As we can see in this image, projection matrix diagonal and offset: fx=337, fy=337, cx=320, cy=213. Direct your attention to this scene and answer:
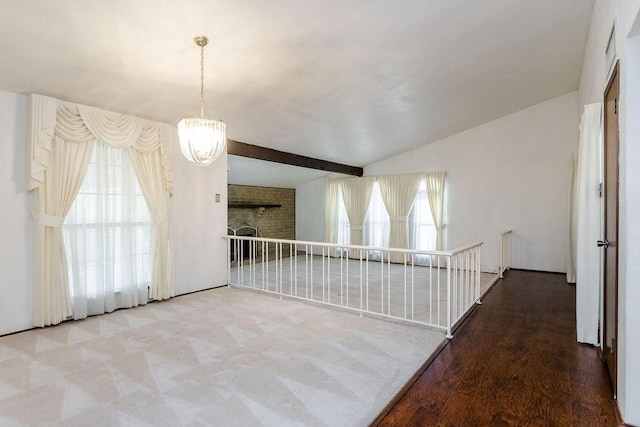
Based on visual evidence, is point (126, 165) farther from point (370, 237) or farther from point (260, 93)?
point (370, 237)

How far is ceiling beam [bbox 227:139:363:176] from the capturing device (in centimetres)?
513

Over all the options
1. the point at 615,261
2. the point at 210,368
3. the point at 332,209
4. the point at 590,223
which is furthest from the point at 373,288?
the point at 332,209

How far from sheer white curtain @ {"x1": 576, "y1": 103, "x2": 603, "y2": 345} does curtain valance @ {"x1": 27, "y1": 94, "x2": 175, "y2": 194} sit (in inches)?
171

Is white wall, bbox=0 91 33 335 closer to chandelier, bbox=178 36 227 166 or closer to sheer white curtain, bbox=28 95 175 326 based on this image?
sheer white curtain, bbox=28 95 175 326

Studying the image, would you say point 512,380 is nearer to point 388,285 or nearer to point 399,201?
point 388,285

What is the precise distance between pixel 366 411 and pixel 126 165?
3.61 metres

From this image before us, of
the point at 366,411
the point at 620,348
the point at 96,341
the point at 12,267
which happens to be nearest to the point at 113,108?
the point at 12,267

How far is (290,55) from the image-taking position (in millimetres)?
3070

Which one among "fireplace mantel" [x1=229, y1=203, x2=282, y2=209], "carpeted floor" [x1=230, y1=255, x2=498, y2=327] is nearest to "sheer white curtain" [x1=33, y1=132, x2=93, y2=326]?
"carpeted floor" [x1=230, y1=255, x2=498, y2=327]

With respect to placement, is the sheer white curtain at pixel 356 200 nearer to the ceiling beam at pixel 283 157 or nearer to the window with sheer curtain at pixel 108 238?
the ceiling beam at pixel 283 157

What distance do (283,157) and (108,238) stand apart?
3.03m

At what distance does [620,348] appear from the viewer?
72.1 inches

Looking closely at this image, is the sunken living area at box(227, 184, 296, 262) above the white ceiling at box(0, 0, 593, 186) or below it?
below

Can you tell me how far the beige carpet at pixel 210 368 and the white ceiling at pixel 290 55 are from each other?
7.70 ft
